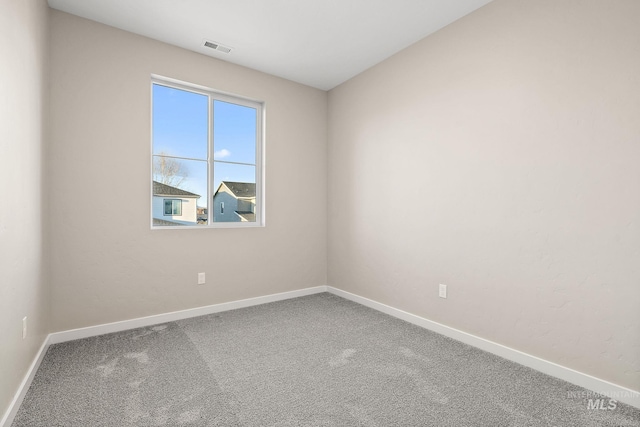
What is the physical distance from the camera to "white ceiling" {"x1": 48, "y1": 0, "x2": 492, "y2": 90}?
7.96 feet

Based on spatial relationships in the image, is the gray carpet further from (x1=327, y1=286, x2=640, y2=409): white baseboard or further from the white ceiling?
the white ceiling

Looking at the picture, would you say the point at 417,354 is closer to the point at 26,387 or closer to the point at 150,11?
the point at 26,387

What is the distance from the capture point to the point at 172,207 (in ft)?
10.3

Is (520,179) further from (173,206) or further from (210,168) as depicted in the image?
(173,206)

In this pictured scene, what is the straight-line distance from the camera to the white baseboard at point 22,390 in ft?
4.92

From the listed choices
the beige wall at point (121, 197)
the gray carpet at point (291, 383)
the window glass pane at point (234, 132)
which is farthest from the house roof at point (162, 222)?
the gray carpet at point (291, 383)

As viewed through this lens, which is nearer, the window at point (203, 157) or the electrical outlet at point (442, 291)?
the electrical outlet at point (442, 291)

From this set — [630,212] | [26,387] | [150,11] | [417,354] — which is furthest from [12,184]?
[630,212]

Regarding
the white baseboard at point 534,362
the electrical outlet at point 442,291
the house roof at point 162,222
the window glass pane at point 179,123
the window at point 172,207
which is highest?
the window glass pane at point 179,123

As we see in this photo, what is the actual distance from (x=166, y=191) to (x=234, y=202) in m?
0.73

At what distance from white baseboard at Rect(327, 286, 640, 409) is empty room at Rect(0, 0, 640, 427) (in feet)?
0.05

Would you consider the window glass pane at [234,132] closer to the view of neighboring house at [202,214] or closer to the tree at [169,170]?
the tree at [169,170]

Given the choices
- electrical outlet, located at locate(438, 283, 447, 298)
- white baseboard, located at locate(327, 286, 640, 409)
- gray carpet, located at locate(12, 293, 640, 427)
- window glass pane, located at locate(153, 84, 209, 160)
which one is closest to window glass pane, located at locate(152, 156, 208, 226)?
window glass pane, located at locate(153, 84, 209, 160)

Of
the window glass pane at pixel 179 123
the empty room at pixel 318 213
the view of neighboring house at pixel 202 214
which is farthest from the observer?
the view of neighboring house at pixel 202 214
